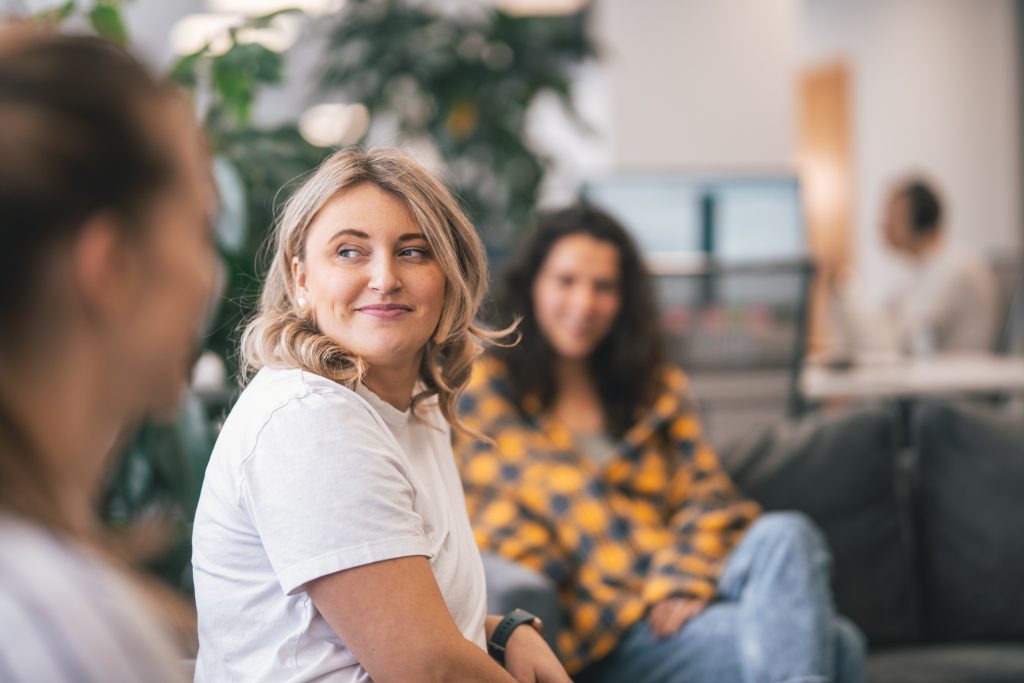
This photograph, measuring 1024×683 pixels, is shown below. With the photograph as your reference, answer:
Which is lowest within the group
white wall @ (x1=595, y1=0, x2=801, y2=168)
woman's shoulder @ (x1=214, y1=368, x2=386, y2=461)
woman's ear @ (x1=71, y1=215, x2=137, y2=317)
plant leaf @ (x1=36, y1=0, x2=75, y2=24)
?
woman's shoulder @ (x1=214, y1=368, x2=386, y2=461)

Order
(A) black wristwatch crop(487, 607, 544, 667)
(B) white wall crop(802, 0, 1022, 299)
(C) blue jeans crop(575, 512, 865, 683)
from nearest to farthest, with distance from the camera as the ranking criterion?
(A) black wristwatch crop(487, 607, 544, 667) → (C) blue jeans crop(575, 512, 865, 683) → (B) white wall crop(802, 0, 1022, 299)

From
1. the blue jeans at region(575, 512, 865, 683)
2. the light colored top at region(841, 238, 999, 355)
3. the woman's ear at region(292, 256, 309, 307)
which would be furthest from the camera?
the light colored top at region(841, 238, 999, 355)

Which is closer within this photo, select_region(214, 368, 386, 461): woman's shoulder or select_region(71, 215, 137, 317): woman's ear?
select_region(71, 215, 137, 317): woman's ear

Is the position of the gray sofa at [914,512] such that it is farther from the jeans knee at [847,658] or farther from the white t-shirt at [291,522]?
the white t-shirt at [291,522]

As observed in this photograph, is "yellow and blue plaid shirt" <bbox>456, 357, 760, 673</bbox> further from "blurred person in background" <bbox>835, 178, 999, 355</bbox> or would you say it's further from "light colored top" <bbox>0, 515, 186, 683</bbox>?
"blurred person in background" <bbox>835, 178, 999, 355</bbox>

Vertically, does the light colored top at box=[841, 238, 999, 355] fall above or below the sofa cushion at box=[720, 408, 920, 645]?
above

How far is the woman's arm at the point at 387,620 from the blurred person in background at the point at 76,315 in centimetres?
27

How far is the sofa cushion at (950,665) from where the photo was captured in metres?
1.99

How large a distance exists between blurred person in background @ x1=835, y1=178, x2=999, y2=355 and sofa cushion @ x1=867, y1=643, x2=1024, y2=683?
194 centimetres

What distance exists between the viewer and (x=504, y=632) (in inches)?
44.0

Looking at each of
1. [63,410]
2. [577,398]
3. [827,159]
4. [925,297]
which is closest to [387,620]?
[63,410]

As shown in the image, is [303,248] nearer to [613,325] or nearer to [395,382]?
[395,382]

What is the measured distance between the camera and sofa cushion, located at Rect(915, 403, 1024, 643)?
2.19 m

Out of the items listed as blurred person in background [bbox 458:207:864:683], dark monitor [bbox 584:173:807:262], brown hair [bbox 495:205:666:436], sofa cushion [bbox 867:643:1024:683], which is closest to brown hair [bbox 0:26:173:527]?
blurred person in background [bbox 458:207:864:683]
